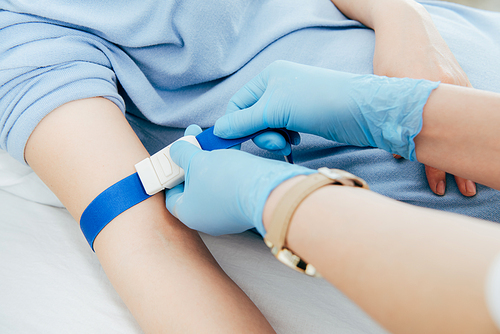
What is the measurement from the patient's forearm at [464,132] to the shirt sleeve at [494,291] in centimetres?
36

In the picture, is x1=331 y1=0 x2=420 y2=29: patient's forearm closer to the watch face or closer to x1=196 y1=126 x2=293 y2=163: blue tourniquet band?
x1=196 y1=126 x2=293 y2=163: blue tourniquet band

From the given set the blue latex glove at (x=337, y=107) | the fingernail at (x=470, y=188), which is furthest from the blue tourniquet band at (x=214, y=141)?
the fingernail at (x=470, y=188)

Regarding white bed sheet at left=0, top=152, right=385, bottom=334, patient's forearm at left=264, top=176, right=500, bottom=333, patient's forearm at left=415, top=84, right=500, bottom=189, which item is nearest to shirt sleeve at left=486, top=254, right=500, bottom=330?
patient's forearm at left=264, top=176, right=500, bottom=333

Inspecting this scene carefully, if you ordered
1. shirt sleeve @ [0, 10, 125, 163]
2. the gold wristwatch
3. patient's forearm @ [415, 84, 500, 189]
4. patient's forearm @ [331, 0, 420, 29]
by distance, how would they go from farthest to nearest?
patient's forearm @ [331, 0, 420, 29] → shirt sleeve @ [0, 10, 125, 163] → patient's forearm @ [415, 84, 500, 189] → the gold wristwatch

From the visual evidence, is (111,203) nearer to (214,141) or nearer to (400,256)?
(214,141)

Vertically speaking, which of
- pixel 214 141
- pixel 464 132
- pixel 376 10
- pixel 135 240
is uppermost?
pixel 376 10

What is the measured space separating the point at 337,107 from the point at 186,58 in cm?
46

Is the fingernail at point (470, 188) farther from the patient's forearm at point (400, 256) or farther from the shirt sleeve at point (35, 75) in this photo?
the shirt sleeve at point (35, 75)

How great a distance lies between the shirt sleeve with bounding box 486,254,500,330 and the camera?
25cm

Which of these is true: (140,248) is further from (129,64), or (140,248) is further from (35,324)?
(129,64)

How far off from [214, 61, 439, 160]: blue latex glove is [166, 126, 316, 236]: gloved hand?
0.43 ft

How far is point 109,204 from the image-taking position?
0.61 metres

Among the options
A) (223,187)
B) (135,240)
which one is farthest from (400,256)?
(135,240)

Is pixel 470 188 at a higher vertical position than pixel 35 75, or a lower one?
lower
